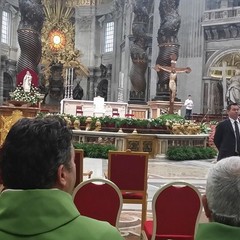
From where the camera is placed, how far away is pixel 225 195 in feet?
4.62

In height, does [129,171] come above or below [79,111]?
below

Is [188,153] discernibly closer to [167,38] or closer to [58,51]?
[167,38]

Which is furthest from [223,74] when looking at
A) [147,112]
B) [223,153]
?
[223,153]

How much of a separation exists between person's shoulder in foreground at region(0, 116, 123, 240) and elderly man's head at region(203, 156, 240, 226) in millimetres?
350

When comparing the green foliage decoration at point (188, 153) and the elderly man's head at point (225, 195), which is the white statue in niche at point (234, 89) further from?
the elderly man's head at point (225, 195)

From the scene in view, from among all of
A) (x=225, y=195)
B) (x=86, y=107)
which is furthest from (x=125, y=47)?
(x=225, y=195)

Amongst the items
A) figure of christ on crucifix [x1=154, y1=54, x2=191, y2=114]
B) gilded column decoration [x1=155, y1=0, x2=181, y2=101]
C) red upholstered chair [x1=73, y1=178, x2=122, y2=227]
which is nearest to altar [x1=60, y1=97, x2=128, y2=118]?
gilded column decoration [x1=155, y1=0, x2=181, y2=101]

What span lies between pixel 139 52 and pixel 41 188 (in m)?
23.5

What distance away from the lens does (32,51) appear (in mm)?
22406

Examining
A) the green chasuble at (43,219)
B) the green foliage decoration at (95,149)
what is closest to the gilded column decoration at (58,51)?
the green foliage decoration at (95,149)

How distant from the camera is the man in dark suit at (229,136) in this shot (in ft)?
19.6

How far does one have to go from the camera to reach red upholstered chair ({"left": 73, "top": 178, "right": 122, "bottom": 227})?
11.3 ft

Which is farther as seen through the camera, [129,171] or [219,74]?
[219,74]

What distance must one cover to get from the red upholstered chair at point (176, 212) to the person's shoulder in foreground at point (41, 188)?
2205 millimetres
